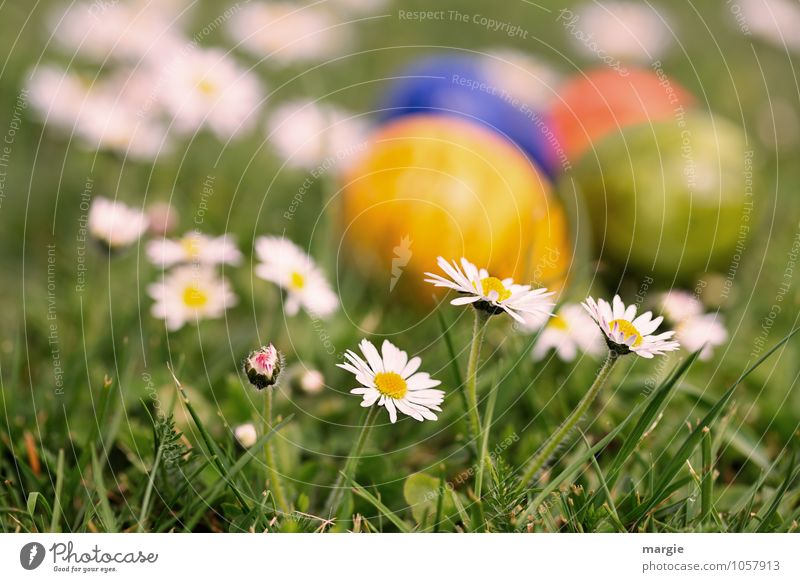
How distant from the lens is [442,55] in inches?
49.9

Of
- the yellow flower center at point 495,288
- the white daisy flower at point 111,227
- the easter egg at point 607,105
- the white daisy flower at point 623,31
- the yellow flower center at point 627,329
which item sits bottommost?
the yellow flower center at point 627,329

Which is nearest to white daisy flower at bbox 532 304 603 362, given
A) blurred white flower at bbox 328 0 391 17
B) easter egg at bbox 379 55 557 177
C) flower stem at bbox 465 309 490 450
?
flower stem at bbox 465 309 490 450

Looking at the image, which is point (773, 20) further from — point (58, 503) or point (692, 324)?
point (58, 503)

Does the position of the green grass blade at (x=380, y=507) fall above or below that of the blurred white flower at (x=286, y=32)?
below

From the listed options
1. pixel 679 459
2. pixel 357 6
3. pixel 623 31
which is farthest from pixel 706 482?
pixel 357 6

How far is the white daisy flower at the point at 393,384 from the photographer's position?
54 cm

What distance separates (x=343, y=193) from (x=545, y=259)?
0.24 metres

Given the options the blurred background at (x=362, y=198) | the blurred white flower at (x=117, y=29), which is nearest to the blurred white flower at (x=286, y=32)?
the blurred background at (x=362, y=198)

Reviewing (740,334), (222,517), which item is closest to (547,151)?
(740,334)

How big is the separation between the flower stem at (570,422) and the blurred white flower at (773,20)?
0.79 m

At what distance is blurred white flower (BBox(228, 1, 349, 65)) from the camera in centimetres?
126

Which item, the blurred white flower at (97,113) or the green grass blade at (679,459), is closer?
the green grass blade at (679,459)

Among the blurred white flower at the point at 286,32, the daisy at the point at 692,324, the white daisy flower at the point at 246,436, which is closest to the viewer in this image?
the white daisy flower at the point at 246,436

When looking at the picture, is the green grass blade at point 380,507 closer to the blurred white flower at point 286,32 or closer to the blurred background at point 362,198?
the blurred background at point 362,198
